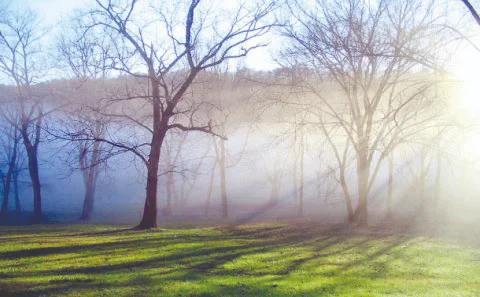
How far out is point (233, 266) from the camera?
1099 cm

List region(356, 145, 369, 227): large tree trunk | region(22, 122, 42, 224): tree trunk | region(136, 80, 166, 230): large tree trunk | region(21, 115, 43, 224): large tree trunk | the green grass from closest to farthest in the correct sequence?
the green grass
region(136, 80, 166, 230): large tree trunk
region(356, 145, 369, 227): large tree trunk
region(21, 115, 43, 224): large tree trunk
region(22, 122, 42, 224): tree trunk

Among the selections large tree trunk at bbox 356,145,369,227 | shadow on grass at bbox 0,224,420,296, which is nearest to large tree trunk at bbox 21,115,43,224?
shadow on grass at bbox 0,224,420,296

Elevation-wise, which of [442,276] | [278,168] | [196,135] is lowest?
[442,276]

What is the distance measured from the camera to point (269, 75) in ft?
76.2

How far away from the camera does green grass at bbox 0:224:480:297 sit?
8.56 m

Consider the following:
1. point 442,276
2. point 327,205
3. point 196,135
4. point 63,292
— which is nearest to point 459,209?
point 327,205

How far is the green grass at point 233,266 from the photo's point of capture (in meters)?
8.56

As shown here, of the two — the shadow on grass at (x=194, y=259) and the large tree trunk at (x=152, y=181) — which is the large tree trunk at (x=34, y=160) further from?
the shadow on grass at (x=194, y=259)

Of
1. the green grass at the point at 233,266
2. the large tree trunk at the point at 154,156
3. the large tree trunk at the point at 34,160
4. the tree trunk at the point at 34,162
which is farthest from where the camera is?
the tree trunk at the point at 34,162

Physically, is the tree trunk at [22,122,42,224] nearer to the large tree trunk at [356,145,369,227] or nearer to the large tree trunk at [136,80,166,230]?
the large tree trunk at [136,80,166,230]

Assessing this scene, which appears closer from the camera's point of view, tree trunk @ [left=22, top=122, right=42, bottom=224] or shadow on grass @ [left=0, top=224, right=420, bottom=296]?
shadow on grass @ [left=0, top=224, right=420, bottom=296]

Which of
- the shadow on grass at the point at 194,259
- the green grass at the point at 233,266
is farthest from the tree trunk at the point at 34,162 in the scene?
the green grass at the point at 233,266

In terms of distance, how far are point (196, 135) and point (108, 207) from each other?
12101mm

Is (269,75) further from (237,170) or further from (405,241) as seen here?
(237,170)
